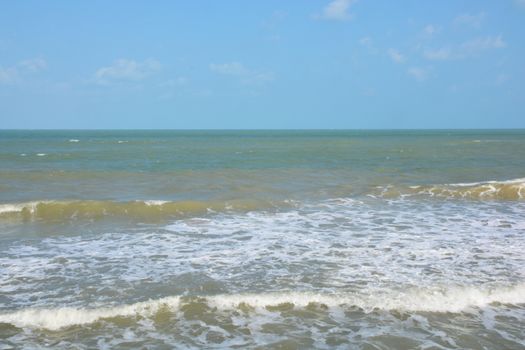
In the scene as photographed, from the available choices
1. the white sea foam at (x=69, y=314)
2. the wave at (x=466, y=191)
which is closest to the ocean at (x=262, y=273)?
the white sea foam at (x=69, y=314)

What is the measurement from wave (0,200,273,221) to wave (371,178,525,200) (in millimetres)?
5285

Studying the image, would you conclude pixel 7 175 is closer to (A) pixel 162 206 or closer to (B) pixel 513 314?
(A) pixel 162 206

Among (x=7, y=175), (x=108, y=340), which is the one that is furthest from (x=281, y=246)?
(x=7, y=175)

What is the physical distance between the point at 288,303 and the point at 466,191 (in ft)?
44.1

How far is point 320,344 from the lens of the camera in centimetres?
518

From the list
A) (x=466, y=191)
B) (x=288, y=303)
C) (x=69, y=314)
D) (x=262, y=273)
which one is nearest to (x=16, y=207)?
(x=69, y=314)

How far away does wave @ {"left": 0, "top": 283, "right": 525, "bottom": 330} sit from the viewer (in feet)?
19.4

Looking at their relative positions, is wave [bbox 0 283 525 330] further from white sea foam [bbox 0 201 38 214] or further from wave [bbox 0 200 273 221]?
white sea foam [bbox 0 201 38 214]

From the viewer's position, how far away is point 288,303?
641 cm

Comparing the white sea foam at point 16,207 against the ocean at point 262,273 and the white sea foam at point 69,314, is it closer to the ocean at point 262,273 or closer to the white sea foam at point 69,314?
the ocean at point 262,273

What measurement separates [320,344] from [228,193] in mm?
12669

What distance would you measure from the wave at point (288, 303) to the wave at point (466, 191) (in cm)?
1046

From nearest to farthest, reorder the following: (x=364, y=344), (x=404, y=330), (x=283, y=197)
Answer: (x=364, y=344), (x=404, y=330), (x=283, y=197)

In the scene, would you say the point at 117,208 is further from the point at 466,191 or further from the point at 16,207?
the point at 466,191
